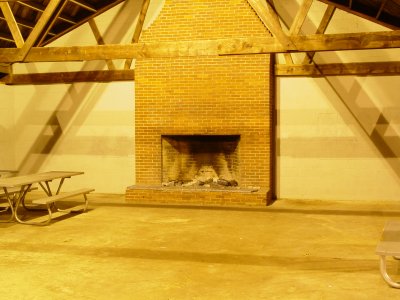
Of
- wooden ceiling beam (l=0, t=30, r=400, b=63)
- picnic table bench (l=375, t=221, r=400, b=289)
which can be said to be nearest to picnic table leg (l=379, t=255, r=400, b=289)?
picnic table bench (l=375, t=221, r=400, b=289)

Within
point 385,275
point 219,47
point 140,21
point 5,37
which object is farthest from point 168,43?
point 5,37

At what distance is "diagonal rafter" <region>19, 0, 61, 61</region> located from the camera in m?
6.62

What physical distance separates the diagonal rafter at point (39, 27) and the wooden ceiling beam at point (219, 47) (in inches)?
3.0

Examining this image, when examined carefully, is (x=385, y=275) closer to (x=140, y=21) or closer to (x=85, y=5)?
(x=140, y=21)

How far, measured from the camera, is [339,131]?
27.9 ft

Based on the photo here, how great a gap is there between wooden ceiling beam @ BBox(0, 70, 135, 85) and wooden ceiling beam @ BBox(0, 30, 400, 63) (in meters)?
2.56

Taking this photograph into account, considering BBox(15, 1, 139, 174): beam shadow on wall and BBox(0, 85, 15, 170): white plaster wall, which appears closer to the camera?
BBox(15, 1, 139, 174): beam shadow on wall

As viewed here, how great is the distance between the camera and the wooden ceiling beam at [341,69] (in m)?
8.25

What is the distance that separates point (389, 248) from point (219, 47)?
11.2ft

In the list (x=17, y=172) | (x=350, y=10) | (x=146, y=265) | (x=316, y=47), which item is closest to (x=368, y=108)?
(x=350, y=10)

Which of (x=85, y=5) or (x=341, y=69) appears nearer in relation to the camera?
(x=341, y=69)

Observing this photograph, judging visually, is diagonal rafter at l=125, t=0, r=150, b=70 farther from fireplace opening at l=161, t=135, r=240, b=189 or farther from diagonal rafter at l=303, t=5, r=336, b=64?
diagonal rafter at l=303, t=5, r=336, b=64

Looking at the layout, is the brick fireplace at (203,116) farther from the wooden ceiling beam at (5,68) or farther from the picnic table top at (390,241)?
the picnic table top at (390,241)

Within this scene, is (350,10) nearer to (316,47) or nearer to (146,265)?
(316,47)
